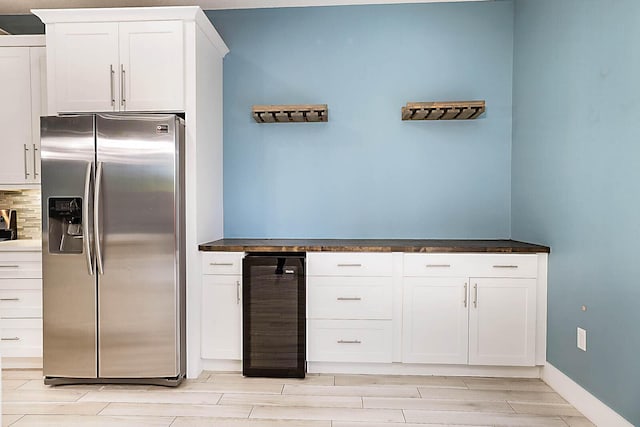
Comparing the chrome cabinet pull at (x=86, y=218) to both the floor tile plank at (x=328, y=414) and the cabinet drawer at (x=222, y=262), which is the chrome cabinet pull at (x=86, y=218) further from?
the floor tile plank at (x=328, y=414)

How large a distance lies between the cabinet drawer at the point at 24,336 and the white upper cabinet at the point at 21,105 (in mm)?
1034

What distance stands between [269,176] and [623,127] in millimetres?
2401

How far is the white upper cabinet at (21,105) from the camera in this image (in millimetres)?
3342

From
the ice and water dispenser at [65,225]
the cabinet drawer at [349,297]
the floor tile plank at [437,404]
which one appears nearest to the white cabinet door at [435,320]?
the cabinet drawer at [349,297]

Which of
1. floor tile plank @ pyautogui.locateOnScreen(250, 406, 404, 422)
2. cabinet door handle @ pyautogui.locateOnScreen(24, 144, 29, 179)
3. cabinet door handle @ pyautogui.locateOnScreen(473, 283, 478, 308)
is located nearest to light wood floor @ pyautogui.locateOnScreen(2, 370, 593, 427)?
floor tile plank @ pyautogui.locateOnScreen(250, 406, 404, 422)

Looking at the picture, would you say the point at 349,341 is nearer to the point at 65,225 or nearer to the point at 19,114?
the point at 65,225

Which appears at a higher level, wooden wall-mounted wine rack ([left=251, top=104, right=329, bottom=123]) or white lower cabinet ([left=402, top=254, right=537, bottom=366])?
wooden wall-mounted wine rack ([left=251, top=104, right=329, bottom=123])

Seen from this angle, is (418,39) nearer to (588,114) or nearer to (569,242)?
(588,114)

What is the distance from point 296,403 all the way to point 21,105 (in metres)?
2.94

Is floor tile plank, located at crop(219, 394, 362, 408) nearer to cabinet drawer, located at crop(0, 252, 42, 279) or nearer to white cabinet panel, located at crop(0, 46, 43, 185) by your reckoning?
cabinet drawer, located at crop(0, 252, 42, 279)

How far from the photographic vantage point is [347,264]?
10.0ft

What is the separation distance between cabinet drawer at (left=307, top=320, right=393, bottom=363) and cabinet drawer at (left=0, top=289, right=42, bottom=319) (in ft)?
6.33

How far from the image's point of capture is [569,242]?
A: 104 inches

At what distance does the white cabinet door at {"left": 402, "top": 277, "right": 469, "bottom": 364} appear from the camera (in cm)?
300
